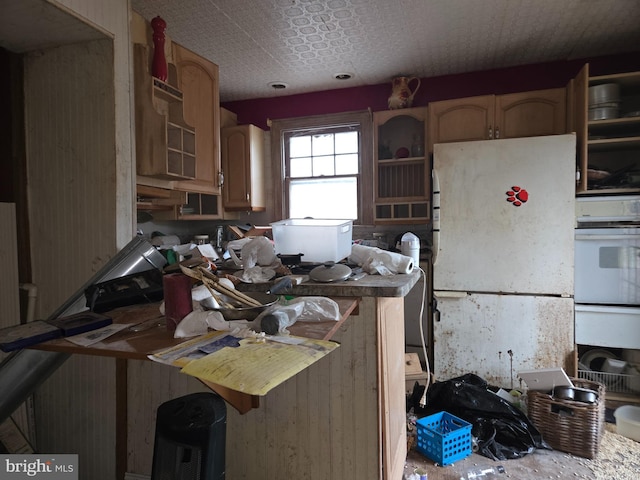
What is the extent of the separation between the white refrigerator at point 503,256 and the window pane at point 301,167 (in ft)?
4.90

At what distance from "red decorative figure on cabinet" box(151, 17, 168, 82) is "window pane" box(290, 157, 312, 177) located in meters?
2.23

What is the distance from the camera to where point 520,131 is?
9.65 ft

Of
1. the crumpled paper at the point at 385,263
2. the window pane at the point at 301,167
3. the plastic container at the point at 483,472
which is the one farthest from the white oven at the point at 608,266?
the window pane at the point at 301,167

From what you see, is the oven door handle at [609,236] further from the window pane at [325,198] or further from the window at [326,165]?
the window pane at [325,198]

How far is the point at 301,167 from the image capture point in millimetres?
3875

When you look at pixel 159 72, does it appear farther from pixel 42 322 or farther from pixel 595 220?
pixel 595 220

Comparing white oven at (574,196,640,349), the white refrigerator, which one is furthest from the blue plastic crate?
white oven at (574,196,640,349)

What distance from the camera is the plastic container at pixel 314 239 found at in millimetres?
1584

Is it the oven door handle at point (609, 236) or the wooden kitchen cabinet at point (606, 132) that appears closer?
the oven door handle at point (609, 236)

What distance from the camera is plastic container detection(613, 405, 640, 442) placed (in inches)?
84.2

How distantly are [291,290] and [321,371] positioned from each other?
0.37 meters

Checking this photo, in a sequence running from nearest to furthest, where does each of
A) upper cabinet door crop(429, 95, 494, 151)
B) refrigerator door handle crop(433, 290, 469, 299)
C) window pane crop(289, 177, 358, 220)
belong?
refrigerator door handle crop(433, 290, 469, 299), upper cabinet door crop(429, 95, 494, 151), window pane crop(289, 177, 358, 220)
